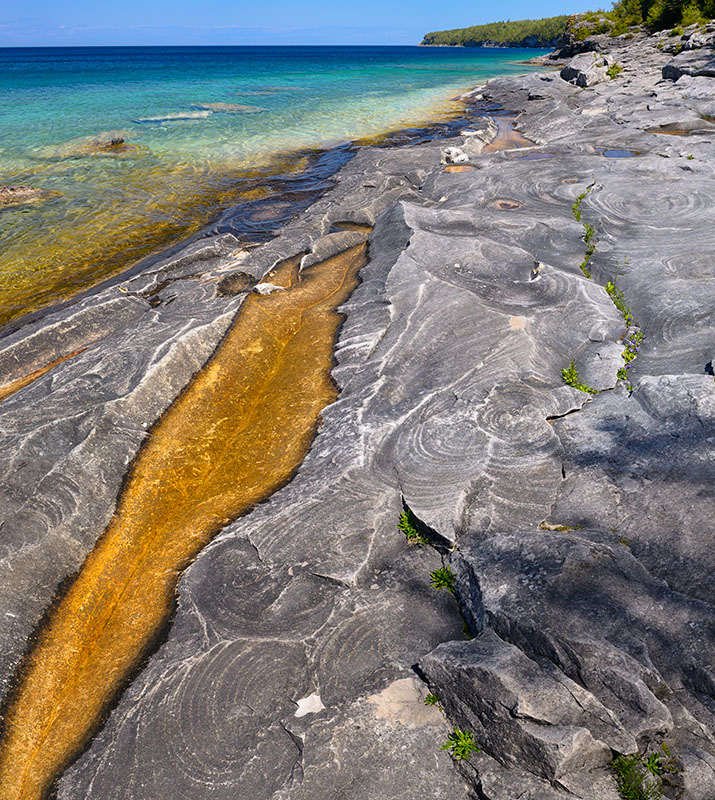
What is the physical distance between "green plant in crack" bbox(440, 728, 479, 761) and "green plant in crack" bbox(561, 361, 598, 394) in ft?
19.9

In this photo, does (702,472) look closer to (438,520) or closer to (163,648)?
(438,520)

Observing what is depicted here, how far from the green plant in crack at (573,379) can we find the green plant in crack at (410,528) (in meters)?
3.93

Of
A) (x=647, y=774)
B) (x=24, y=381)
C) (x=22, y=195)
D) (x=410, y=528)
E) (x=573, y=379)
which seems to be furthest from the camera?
(x=22, y=195)

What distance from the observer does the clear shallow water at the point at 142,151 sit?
20797mm

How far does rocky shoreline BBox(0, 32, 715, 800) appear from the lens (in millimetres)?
5105

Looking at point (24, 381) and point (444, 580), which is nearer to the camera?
point (444, 580)

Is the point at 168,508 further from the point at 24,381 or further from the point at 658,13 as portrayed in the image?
the point at 658,13

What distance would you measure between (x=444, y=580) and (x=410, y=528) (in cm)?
99

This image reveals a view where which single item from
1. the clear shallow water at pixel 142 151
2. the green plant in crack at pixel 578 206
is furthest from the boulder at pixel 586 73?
the green plant in crack at pixel 578 206

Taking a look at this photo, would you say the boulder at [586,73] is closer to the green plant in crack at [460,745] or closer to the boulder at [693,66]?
the boulder at [693,66]

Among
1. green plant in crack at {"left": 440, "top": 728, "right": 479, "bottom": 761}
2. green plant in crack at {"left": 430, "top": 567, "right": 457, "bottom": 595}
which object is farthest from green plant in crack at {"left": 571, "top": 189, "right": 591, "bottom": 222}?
green plant in crack at {"left": 440, "top": 728, "right": 479, "bottom": 761}

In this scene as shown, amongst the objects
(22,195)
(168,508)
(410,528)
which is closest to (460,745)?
(410,528)

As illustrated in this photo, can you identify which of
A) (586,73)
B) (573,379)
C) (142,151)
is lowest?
(573,379)

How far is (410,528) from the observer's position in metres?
7.70
